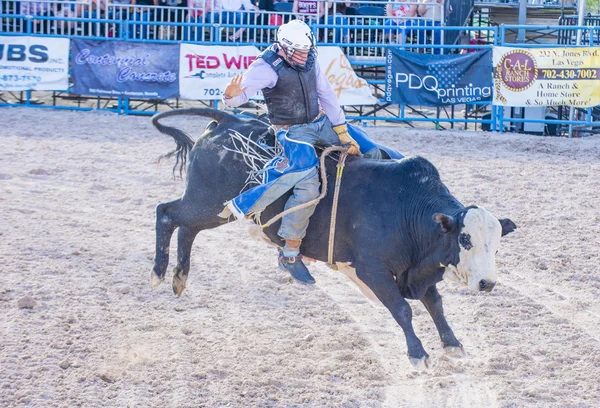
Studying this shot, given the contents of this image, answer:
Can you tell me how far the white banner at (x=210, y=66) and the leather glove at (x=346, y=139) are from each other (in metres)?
8.12

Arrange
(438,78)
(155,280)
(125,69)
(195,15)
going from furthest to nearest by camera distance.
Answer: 1. (195,15)
2. (125,69)
3. (438,78)
4. (155,280)

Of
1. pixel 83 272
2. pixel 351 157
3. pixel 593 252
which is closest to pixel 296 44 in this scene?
pixel 351 157

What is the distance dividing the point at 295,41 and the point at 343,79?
8.32 m

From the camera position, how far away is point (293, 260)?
5.68 meters

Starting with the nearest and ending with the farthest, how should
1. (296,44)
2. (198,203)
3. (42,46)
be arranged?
(296,44) → (198,203) → (42,46)

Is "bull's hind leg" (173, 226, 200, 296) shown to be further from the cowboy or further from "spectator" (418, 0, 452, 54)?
"spectator" (418, 0, 452, 54)

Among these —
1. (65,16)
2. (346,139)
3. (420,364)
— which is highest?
(65,16)

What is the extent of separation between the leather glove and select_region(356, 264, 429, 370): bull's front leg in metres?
0.82

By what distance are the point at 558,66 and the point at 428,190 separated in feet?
27.9

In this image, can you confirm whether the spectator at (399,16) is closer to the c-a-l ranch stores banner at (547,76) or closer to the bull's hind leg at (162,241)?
the c-a-l ranch stores banner at (547,76)

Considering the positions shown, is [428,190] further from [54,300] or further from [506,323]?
[54,300]

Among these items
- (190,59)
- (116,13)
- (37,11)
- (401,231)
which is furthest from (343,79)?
(401,231)

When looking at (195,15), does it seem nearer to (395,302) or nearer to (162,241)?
(162,241)

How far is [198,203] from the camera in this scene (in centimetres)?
613
